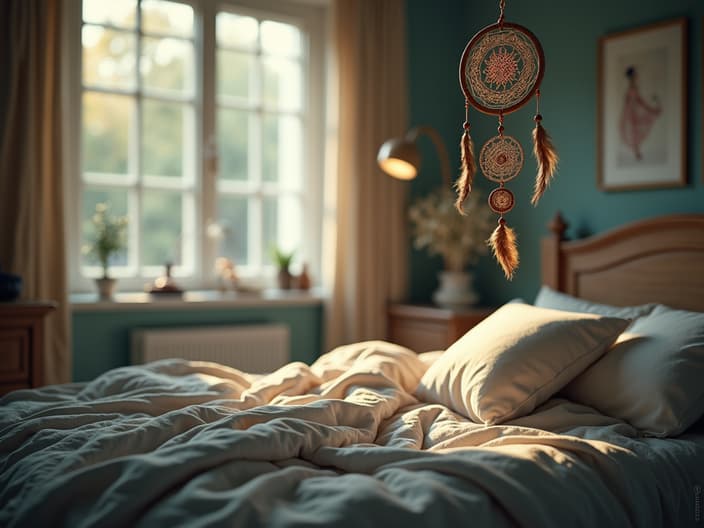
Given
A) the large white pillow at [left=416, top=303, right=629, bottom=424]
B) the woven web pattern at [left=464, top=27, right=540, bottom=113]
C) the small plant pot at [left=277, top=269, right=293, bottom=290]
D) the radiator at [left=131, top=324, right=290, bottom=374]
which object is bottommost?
the radiator at [left=131, top=324, right=290, bottom=374]

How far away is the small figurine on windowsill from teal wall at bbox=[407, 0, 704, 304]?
4.58ft

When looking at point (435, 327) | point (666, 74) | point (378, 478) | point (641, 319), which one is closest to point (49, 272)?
point (435, 327)

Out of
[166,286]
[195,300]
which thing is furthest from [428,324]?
[166,286]

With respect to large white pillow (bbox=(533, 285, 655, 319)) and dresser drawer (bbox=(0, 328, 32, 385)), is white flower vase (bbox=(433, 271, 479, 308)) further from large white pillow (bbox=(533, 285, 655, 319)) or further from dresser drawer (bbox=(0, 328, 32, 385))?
dresser drawer (bbox=(0, 328, 32, 385))

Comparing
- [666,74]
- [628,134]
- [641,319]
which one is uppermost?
[666,74]

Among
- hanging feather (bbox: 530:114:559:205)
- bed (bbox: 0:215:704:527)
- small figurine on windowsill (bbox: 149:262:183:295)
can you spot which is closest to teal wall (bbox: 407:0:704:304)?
bed (bbox: 0:215:704:527)

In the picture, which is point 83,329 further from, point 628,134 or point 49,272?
point 628,134

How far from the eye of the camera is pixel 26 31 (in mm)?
3207

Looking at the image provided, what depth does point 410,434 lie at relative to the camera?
191 cm

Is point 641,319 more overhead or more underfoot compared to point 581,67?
more underfoot

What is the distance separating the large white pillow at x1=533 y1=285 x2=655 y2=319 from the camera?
8.63 feet

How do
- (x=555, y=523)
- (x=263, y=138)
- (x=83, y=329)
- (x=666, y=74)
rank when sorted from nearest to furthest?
(x=555, y=523) → (x=666, y=74) → (x=83, y=329) → (x=263, y=138)

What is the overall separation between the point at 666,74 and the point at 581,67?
50cm

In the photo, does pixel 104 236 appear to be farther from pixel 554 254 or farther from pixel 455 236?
pixel 554 254
